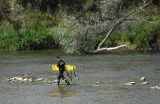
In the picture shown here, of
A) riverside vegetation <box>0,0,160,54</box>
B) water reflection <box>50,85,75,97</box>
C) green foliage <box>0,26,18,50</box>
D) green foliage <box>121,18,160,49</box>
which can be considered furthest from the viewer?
green foliage <box>0,26,18,50</box>

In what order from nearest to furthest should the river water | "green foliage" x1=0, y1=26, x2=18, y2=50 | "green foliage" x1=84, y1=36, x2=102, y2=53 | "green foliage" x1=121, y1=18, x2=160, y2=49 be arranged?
the river water
"green foliage" x1=84, y1=36, x2=102, y2=53
"green foliage" x1=121, y1=18, x2=160, y2=49
"green foliage" x1=0, y1=26, x2=18, y2=50

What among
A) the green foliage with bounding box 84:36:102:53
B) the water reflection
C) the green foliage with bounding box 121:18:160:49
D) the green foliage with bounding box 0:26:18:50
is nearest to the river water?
the water reflection

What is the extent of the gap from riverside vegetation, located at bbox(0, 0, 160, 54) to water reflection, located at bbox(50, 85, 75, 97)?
1183 cm

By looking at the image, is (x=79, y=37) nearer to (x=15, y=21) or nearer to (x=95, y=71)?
(x=95, y=71)

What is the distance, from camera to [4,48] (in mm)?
→ 71188

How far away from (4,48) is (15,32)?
144 inches

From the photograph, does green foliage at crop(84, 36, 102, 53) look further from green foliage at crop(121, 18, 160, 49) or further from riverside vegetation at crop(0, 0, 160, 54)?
green foliage at crop(121, 18, 160, 49)

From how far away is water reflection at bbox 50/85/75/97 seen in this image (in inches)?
1197

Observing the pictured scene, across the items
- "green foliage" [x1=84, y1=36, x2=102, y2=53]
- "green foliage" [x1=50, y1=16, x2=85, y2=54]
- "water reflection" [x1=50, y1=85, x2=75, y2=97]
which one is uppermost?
"green foliage" [x1=50, y1=16, x2=85, y2=54]

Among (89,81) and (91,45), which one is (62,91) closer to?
(89,81)

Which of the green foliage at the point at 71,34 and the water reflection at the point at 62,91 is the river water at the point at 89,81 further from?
the green foliage at the point at 71,34

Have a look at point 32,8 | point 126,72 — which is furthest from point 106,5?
point 32,8

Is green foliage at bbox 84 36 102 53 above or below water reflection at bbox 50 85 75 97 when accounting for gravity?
above

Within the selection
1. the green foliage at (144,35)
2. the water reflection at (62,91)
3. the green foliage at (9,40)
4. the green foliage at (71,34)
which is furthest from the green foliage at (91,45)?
the water reflection at (62,91)
